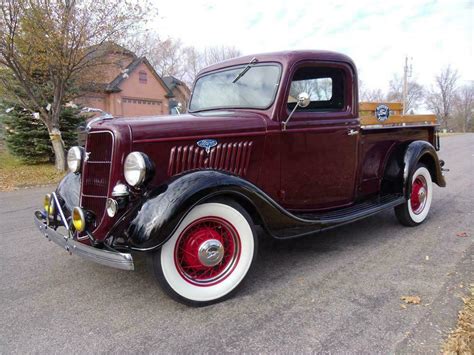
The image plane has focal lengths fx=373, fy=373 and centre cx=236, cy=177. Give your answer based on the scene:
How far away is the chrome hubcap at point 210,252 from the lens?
2.64 m

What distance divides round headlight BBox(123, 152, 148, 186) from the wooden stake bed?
2364 millimetres

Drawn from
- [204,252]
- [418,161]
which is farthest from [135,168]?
[418,161]

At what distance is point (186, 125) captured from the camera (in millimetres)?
2820

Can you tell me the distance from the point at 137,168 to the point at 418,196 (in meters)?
3.54

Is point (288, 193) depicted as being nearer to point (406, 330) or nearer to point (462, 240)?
point (406, 330)

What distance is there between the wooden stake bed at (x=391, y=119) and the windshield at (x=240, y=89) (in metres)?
1.14

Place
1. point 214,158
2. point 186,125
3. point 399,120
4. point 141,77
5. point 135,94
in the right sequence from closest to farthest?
point 186,125 → point 214,158 → point 399,120 → point 135,94 → point 141,77

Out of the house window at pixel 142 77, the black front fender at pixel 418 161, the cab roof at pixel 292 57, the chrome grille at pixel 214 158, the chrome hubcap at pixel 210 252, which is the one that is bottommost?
the chrome hubcap at pixel 210 252

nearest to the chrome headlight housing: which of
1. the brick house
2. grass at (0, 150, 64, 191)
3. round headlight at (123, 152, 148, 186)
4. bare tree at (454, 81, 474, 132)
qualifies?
round headlight at (123, 152, 148, 186)

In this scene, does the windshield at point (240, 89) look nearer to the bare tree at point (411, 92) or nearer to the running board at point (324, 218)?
the running board at point (324, 218)

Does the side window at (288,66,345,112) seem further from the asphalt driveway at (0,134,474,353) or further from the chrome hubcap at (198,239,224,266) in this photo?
the chrome hubcap at (198,239,224,266)

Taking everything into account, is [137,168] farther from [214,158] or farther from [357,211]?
[357,211]

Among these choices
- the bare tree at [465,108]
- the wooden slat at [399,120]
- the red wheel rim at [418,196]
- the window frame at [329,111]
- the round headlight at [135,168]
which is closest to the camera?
the round headlight at [135,168]

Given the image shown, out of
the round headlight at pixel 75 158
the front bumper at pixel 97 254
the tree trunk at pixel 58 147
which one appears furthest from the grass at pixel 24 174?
the front bumper at pixel 97 254
